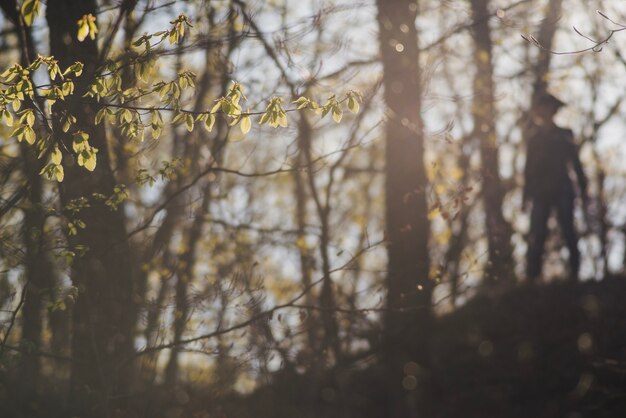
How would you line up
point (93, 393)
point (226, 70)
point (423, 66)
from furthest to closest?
point (423, 66) → point (226, 70) → point (93, 393)

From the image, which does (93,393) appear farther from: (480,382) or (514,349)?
(514,349)

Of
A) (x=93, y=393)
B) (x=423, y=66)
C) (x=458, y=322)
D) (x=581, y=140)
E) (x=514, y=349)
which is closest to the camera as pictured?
(x=93, y=393)

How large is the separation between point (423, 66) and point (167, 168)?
3744 mm

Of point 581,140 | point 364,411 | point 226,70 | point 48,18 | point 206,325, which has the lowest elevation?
point 364,411

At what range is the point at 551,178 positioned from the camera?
8.84 meters

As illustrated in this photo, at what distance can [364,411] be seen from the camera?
323 inches

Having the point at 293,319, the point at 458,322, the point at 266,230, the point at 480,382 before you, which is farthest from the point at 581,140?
the point at 293,319

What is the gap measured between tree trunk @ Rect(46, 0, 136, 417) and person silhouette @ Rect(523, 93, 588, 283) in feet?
18.5

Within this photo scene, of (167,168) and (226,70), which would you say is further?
(226,70)

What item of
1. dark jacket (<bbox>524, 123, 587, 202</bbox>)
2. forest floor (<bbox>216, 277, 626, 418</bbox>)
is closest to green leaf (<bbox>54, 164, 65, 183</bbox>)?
forest floor (<bbox>216, 277, 626, 418</bbox>)

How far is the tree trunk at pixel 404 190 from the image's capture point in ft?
23.4

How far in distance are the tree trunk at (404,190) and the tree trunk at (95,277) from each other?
279cm

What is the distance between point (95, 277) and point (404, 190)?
11.7 feet

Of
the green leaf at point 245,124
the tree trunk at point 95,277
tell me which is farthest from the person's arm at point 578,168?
the green leaf at point 245,124
